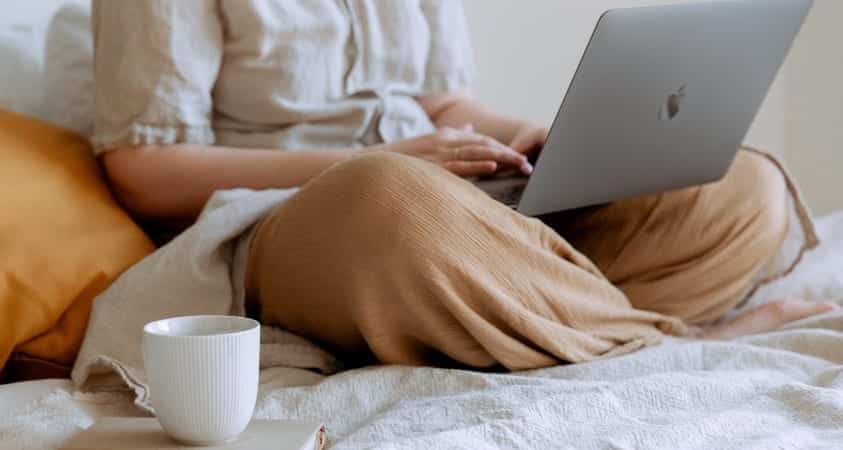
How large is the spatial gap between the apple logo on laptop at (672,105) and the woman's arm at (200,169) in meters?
0.20

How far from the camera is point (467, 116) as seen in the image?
155 centimetres

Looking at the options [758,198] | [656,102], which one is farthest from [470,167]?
[758,198]

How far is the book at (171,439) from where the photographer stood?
0.71 m

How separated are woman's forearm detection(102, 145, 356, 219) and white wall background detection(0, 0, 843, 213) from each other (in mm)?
333

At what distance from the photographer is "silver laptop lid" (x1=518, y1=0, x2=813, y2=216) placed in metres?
1.03

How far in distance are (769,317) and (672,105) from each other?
32 cm

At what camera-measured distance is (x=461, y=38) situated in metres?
1.60

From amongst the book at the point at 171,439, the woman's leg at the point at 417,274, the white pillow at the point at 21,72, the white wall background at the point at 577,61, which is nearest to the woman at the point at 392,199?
the woman's leg at the point at 417,274

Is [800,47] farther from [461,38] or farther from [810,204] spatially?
[461,38]

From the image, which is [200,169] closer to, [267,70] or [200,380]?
[267,70]

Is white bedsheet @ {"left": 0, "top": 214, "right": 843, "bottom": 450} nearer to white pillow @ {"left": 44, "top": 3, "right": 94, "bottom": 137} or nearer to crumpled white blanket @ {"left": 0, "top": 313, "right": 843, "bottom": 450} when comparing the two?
crumpled white blanket @ {"left": 0, "top": 313, "right": 843, "bottom": 450}

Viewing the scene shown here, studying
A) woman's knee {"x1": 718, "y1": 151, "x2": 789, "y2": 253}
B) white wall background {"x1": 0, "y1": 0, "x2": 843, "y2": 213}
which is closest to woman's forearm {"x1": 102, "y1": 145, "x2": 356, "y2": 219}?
white wall background {"x1": 0, "y1": 0, "x2": 843, "y2": 213}

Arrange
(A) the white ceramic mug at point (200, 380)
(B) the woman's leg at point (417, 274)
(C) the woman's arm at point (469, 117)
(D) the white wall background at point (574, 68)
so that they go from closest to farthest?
1. (A) the white ceramic mug at point (200, 380)
2. (B) the woman's leg at point (417, 274)
3. (C) the woman's arm at point (469, 117)
4. (D) the white wall background at point (574, 68)

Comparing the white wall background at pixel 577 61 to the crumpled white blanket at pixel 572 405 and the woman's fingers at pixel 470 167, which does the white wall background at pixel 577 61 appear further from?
the crumpled white blanket at pixel 572 405
